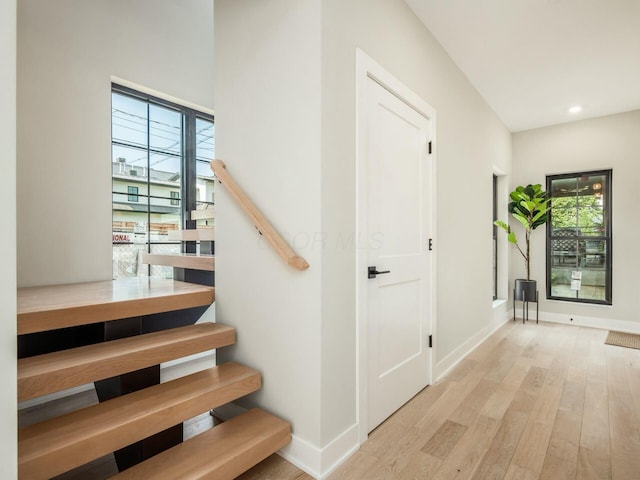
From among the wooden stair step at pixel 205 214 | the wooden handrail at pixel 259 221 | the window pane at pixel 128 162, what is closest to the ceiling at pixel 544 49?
the wooden handrail at pixel 259 221

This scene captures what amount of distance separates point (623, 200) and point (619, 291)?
3.89ft

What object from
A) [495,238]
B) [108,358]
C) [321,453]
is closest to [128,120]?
[108,358]

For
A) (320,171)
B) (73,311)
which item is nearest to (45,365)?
(73,311)

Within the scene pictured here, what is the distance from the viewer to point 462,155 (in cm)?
329

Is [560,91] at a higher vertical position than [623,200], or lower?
higher

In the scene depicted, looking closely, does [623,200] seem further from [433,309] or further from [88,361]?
[88,361]

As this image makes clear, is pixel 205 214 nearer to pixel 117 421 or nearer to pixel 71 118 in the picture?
pixel 71 118

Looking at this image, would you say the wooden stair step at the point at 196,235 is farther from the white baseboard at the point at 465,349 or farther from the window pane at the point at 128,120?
the white baseboard at the point at 465,349

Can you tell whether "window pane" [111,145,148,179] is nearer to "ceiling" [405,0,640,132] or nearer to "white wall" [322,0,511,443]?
"white wall" [322,0,511,443]

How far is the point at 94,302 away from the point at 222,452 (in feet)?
3.18

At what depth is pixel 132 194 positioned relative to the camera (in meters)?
2.97

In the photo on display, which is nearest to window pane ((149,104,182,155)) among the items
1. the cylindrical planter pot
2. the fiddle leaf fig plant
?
the fiddle leaf fig plant

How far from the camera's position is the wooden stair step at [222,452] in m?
1.35

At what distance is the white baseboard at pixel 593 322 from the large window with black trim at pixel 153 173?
16.3 feet
